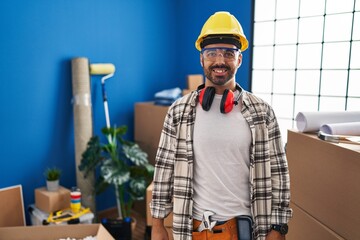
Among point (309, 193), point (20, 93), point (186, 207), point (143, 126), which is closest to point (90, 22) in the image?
point (20, 93)

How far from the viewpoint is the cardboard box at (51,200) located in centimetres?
238

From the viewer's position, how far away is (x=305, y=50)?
275 cm

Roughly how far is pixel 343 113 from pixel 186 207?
3.02 feet

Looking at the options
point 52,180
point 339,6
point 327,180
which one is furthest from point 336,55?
point 52,180

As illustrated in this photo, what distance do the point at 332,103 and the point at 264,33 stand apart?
3.04 ft

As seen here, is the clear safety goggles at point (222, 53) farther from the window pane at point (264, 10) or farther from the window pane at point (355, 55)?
the window pane at point (264, 10)

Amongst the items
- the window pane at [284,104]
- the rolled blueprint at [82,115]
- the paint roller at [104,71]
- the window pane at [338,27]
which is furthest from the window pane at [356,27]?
the rolled blueprint at [82,115]

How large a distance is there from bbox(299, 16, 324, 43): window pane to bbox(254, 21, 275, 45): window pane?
0.29 metres

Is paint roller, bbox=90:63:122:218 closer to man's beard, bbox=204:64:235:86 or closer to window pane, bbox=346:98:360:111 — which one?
man's beard, bbox=204:64:235:86

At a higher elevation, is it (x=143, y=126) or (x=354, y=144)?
(x=354, y=144)

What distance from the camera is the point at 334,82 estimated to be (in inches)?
102

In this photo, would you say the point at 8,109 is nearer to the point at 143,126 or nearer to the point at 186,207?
the point at 143,126

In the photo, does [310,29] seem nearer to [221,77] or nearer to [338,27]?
[338,27]

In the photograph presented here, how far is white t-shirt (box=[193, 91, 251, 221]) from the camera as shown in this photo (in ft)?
4.27
